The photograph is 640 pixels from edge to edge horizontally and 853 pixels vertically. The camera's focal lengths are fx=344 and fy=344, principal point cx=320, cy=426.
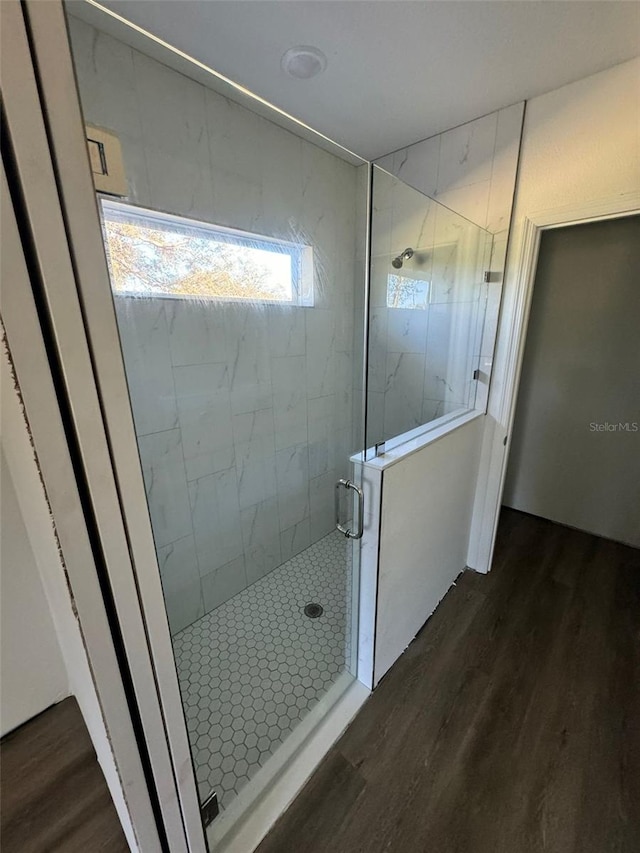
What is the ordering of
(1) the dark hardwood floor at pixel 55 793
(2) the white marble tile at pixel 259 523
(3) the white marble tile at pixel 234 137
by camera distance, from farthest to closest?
(2) the white marble tile at pixel 259 523 < (3) the white marble tile at pixel 234 137 < (1) the dark hardwood floor at pixel 55 793

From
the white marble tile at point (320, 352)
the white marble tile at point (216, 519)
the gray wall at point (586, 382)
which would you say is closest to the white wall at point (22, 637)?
the white marble tile at point (216, 519)

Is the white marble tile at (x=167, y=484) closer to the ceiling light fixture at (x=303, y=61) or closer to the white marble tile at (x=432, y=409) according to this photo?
the white marble tile at (x=432, y=409)

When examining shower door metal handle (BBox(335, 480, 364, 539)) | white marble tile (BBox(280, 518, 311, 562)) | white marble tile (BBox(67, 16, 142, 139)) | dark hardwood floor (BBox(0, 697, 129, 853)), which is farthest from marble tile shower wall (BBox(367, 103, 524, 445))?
dark hardwood floor (BBox(0, 697, 129, 853))

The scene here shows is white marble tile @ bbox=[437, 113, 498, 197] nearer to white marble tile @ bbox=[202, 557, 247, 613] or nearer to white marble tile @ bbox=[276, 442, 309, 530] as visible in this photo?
white marble tile @ bbox=[276, 442, 309, 530]

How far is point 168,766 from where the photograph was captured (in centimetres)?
78

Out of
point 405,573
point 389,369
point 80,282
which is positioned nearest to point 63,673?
point 405,573

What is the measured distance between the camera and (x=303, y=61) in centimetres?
141

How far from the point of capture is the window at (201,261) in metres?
1.36

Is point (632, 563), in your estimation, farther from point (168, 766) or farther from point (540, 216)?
point (168, 766)

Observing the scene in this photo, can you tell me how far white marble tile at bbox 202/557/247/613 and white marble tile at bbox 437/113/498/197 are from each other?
2.58 metres

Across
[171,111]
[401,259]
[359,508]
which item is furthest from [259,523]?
[171,111]

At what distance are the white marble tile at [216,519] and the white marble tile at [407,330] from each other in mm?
1224

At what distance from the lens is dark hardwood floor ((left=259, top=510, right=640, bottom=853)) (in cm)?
113

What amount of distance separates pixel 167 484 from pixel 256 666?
994 mm
